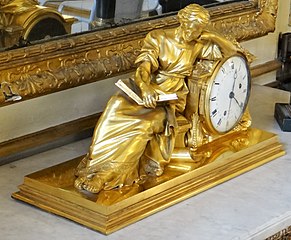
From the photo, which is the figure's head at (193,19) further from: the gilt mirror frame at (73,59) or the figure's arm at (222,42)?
the gilt mirror frame at (73,59)

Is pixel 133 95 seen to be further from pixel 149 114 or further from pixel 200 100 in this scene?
pixel 200 100

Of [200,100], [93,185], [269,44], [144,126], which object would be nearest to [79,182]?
[93,185]

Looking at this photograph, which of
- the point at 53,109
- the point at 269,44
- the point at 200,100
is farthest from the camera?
the point at 269,44

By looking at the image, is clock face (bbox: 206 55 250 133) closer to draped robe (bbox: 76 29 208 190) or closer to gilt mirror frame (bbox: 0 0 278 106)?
draped robe (bbox: 76 29 208 190)

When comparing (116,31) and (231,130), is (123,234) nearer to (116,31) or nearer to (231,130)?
(231,130)

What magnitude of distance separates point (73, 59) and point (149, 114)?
27cm

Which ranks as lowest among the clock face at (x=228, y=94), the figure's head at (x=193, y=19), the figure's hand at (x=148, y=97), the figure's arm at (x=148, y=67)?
the clock face at (x=228, y=94)

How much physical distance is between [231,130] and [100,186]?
39 cm

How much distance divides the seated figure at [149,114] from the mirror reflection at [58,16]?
203 millimetres

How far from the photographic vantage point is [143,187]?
152cm

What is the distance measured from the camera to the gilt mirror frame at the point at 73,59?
1.64 metres

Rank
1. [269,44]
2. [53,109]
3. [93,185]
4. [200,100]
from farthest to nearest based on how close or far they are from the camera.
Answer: [269,44] → [53,109] → [200,100] → [93,185]

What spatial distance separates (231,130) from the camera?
176 centimetres

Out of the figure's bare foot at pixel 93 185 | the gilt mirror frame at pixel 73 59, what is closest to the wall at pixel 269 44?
the gilt mirror frame at pixel 73 59
